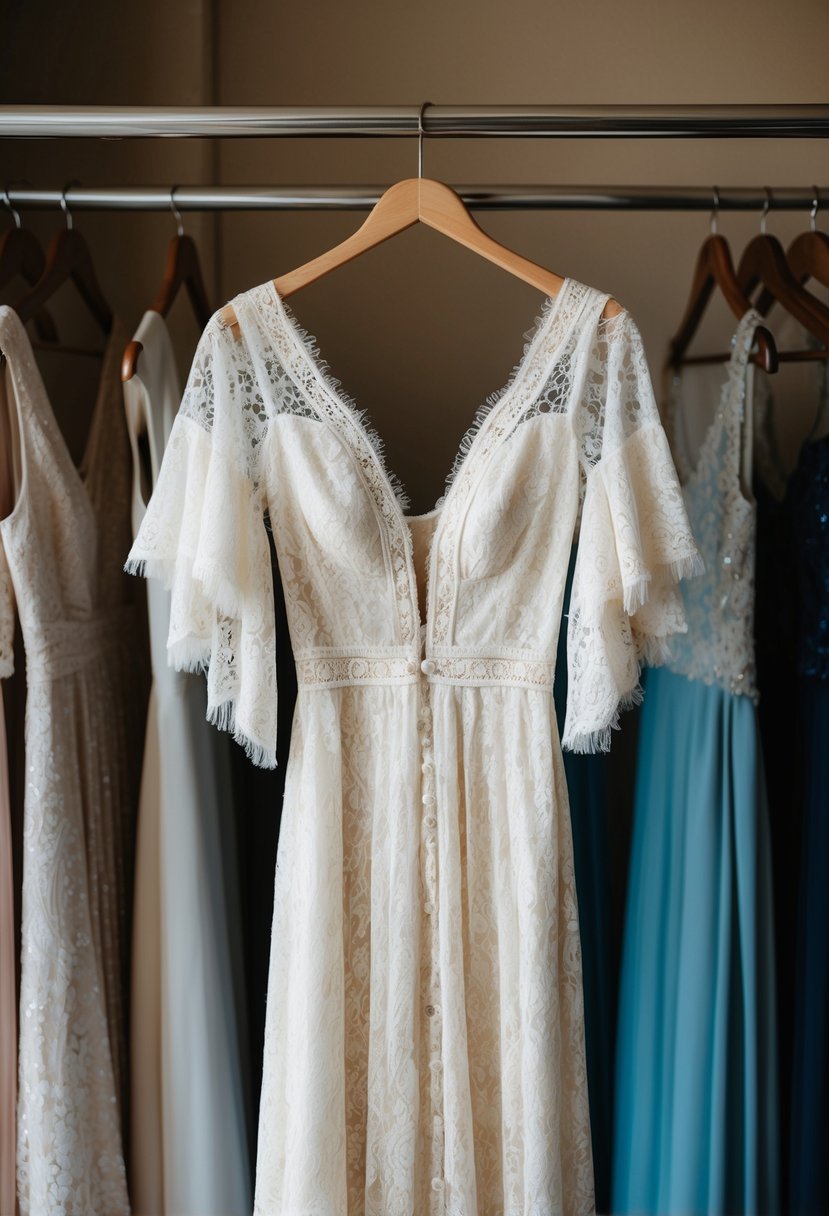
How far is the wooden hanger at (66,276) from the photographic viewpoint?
110cm

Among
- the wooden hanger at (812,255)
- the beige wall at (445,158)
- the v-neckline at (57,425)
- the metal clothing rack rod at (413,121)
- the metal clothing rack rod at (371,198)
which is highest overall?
the beige wall at (445,158)

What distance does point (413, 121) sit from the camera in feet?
3.34

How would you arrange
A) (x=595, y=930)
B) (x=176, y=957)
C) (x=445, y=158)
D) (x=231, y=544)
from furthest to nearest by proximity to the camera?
(x=445, y=158) → (x=595, y=930) → (x=176, y=957) → (x=231, y=544)

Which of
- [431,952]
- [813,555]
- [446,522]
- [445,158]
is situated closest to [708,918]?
[431,952]

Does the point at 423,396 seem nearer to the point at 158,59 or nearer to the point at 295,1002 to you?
the point at 158,59

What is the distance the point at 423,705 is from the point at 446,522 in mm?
193

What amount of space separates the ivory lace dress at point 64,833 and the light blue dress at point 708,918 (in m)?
0.59

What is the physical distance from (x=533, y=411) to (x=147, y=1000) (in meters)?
0.76

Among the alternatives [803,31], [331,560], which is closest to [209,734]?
[331,560]

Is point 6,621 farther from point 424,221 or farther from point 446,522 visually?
point 424,221

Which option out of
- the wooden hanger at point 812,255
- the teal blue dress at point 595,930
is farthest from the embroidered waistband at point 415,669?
the wooden hanger at point 812,255

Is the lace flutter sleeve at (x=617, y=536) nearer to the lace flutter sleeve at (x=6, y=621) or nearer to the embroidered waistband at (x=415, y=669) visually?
the embroidered waistband at (x=415, y=669)

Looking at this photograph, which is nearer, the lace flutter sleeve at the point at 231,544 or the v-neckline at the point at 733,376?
the lace flutter sleeve at the point at 231,544

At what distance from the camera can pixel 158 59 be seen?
1.48 m
